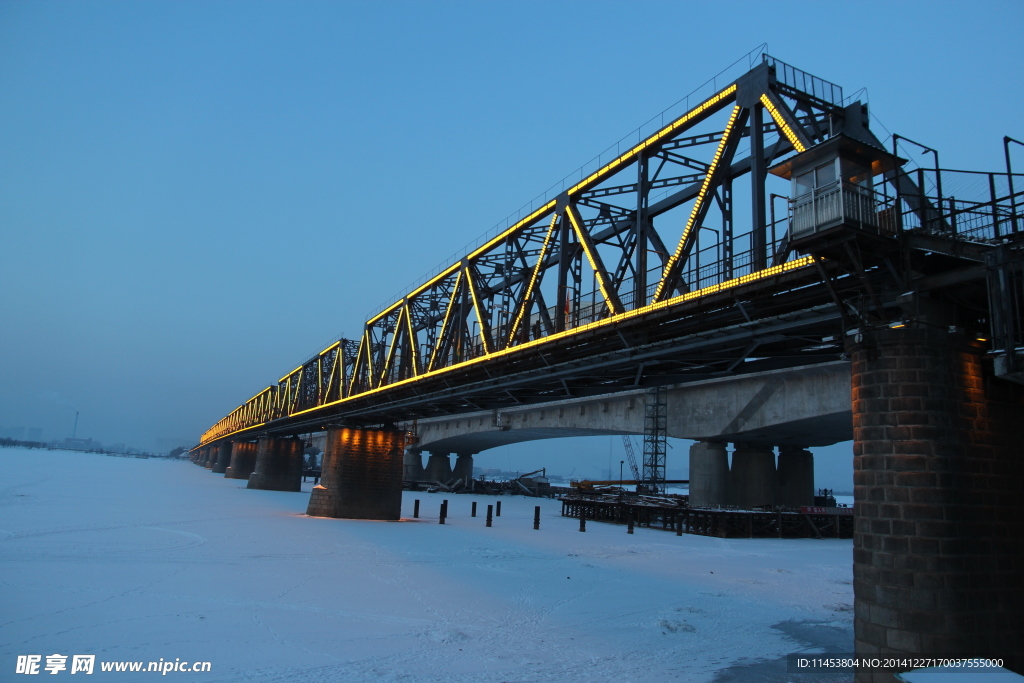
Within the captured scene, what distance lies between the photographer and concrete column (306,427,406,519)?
46719 millimetres

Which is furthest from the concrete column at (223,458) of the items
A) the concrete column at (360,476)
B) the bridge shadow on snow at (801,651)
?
the bridge shadow on snow at (801,651)

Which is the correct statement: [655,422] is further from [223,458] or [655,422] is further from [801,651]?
[223,458]

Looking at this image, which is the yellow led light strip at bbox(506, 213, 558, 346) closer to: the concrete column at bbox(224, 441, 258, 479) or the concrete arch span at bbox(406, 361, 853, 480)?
the concrete arch span at bbox(406, 361, 853, 480)

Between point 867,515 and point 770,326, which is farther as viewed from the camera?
point 770,326

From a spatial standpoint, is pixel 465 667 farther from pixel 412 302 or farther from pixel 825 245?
pixel 412 302

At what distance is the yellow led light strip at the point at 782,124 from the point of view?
15995 millimetres

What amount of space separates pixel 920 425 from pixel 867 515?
6.88 ft

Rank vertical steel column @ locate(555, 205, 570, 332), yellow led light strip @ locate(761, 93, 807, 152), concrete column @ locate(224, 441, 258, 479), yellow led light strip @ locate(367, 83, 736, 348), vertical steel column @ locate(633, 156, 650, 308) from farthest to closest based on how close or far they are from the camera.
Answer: concrete column @ locate(224, 441, 258, 479) → vertical steel column @ locate(555, 205, 570, 332) → vertical steel column @ locate(633, 156, 650, 308) → yellow led light strip @ locate(367, 83, 736, 348) → yellow led light strip @ locate(761, 93, 807, 152)

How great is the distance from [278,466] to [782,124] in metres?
79.9

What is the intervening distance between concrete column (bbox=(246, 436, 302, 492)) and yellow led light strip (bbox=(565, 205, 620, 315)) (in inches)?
2682

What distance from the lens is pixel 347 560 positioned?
86.9 ft

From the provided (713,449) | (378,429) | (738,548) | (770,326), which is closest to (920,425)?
(770,326)

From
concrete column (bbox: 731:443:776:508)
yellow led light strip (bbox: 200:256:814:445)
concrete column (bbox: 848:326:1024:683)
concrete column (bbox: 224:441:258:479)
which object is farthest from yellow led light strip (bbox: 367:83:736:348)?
concrete column (bbox: 224:441:258:479)

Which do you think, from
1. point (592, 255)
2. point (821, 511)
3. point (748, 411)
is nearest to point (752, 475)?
point (821, 511)
